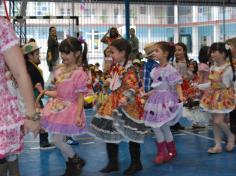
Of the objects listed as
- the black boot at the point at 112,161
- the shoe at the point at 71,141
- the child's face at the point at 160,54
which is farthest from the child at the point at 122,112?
the shoe at the point at 71,141

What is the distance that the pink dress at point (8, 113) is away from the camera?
196 cm

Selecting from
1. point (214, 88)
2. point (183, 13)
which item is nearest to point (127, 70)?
point (214, 88)

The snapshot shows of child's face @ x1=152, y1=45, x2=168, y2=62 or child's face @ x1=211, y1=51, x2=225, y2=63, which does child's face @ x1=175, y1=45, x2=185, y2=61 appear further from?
child's face @ x1=152, y1=45, x2=168, y2=62

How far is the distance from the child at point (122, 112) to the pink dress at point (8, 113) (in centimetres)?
187

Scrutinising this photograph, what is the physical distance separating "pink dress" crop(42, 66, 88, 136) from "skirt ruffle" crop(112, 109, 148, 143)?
1.06 feet

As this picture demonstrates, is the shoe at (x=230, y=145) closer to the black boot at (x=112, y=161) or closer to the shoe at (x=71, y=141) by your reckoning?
the black boot at (x=112, y=161)

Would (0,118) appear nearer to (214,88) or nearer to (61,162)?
(61,162)

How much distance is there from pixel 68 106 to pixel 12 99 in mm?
1726

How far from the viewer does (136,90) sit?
12.7 feet

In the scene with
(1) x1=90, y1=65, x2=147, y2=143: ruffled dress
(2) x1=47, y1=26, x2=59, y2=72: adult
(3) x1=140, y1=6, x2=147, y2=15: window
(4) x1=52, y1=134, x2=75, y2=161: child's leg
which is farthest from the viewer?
(3) x1=140, y1=6, x2=147, y2=15: window

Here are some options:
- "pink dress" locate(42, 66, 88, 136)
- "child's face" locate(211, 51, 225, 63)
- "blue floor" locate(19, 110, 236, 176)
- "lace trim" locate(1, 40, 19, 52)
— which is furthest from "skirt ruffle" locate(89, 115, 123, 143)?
"lace trim" locate(1, 40, 19, 52)

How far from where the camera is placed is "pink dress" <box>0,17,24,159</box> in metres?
1.96

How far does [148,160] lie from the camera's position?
4.45 metres

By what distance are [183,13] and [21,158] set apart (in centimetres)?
934
